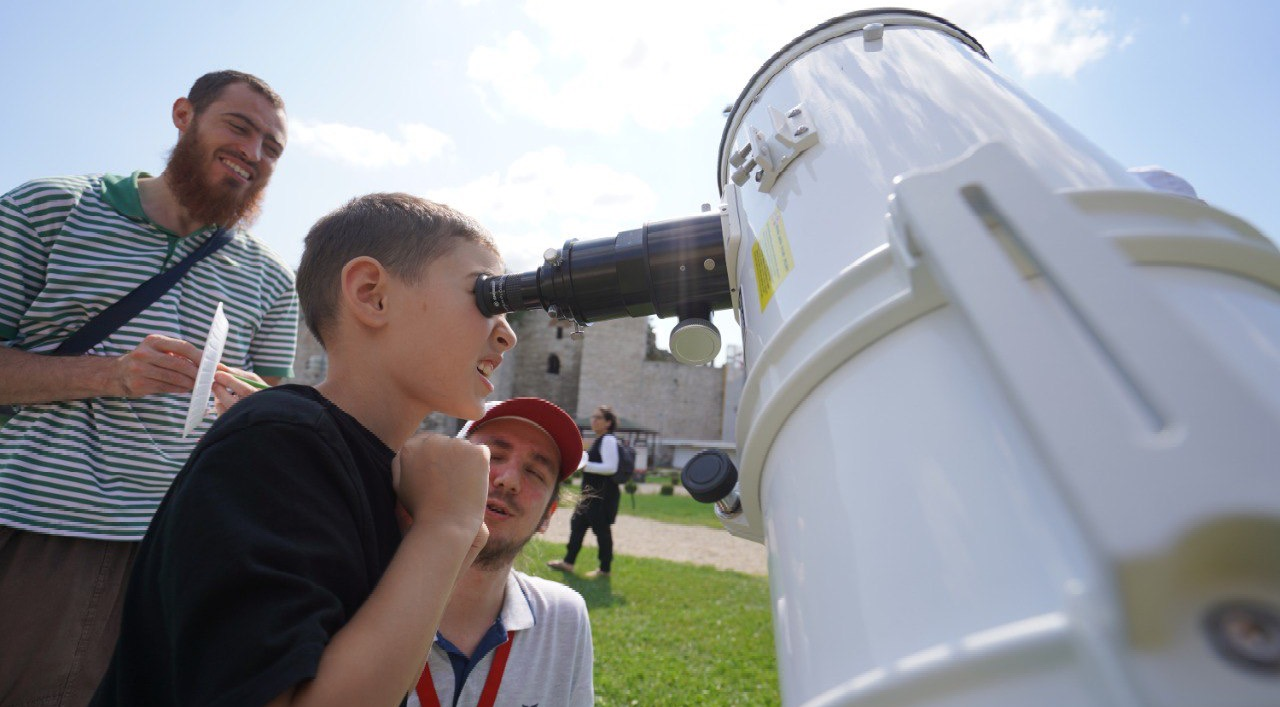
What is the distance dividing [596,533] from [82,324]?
5652 millimetres

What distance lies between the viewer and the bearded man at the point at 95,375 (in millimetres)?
1730

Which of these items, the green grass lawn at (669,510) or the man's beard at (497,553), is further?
the green grass lawn at (669,510)

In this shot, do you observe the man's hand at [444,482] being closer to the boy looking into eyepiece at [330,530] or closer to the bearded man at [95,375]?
the boy looking into eyepiece at [330,530]

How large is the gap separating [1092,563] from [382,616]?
81 centimetres

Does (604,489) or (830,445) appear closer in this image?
(830,445)

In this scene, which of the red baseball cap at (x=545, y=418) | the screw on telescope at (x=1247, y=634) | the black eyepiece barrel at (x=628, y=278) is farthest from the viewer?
the red baseball cap at (x=545, y=418)

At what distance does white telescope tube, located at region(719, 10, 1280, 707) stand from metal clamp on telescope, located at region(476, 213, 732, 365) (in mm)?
483

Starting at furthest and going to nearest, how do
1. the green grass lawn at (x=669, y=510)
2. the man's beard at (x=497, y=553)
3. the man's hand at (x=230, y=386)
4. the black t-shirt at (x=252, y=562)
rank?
the green grass lawn at (x=669, y=510), the man's beard at (x=497, y=553), the man's hand at (x=230, y=386), the black t-shirt at (x=252, y=562)

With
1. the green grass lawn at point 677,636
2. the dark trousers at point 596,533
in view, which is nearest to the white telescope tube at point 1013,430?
the green grass lawn at point 677,636

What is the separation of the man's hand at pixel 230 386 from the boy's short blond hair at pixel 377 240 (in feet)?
0.71

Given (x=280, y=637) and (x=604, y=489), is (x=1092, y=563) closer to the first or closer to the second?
(x=280, y=637)

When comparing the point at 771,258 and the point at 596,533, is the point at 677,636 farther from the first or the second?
the point at 771,258

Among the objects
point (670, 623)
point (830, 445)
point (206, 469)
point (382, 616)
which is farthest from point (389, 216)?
point (670, 623)

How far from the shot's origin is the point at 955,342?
57 cm
